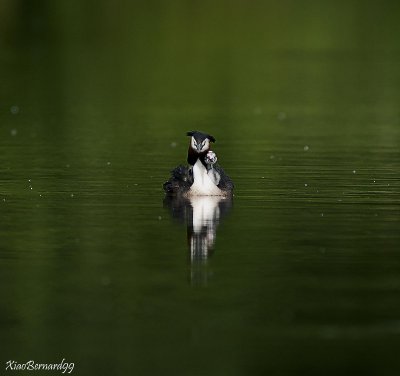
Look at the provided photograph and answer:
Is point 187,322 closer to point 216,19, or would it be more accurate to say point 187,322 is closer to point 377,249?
point 377,249

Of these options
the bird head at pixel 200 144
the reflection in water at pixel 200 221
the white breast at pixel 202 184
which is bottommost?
the reflection in water at pixel 200 221

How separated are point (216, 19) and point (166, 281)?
176 feet

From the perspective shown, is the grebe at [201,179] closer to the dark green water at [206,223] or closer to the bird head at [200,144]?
the bird head at [200,144]

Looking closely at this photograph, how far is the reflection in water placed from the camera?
45.4 feet

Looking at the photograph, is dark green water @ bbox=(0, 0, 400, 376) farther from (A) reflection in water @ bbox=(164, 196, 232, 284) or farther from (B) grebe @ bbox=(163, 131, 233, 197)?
(B) grebe @ bbox=(163, 131, 233, 197)

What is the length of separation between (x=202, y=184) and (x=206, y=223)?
2.02 m

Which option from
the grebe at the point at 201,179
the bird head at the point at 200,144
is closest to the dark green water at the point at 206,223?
the grebe at the point at 201,179

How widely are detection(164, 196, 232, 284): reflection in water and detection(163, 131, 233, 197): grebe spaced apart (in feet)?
0.28

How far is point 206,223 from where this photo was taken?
16453 millimetres

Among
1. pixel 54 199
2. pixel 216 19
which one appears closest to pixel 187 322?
pixel 54 199

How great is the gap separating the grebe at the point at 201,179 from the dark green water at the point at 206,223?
271 millimetres

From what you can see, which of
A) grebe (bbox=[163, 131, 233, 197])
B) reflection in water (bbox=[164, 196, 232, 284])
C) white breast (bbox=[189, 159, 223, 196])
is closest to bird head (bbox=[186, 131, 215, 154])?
grebe (bbox=[163, 131, 233, 197])

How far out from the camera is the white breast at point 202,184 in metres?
18.4

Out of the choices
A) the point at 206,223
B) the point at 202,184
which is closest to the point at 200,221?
the point at 206,223
